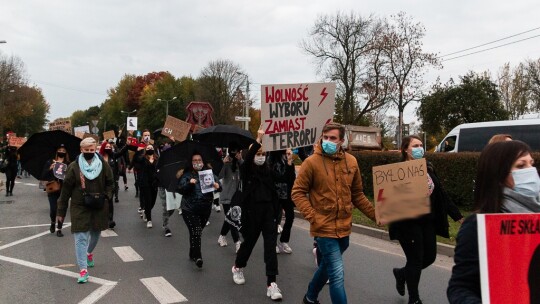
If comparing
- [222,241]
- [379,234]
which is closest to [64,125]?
[222,241]

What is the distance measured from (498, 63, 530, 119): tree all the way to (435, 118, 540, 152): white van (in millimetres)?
25729

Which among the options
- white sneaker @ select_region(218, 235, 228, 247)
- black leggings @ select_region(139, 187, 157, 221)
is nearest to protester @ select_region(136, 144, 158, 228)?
black leggings @ select_region(139, 187, 157, 221)

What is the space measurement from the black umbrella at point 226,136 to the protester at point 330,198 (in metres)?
2.68

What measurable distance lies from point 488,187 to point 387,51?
35077mm

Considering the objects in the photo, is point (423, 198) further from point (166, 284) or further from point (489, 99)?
point (489, 99)

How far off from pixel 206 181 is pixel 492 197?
4.83 meters

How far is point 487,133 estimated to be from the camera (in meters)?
17.1

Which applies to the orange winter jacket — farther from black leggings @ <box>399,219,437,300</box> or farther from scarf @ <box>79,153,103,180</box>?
scarf @ <box>79,153,103,180</box>

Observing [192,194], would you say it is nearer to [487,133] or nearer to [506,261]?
[506,261]

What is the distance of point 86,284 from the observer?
18.6ft

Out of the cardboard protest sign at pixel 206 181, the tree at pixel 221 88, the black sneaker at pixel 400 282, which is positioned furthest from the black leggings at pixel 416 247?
the tree at pixel 221 88

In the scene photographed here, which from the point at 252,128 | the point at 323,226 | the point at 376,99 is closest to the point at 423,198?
the point at 323,226

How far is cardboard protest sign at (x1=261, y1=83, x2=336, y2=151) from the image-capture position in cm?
562

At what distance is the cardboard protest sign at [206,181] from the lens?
651cm
